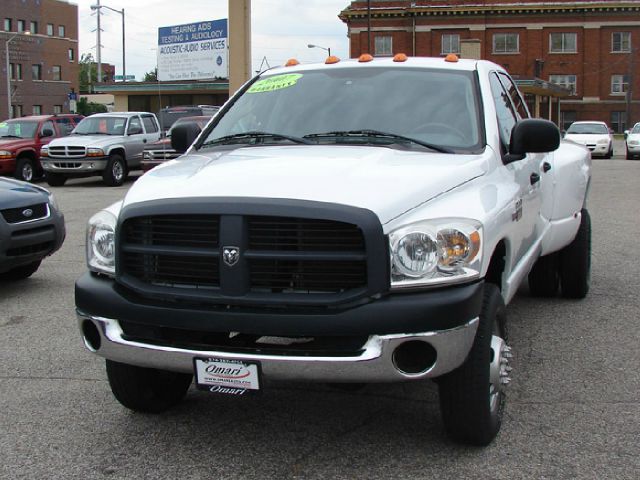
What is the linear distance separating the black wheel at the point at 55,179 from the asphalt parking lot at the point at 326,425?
15.6 metres

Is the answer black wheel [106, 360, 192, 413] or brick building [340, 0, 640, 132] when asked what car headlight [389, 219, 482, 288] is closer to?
black wheel [106, 360, 192, 413]

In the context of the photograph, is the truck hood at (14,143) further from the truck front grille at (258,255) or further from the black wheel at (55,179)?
the truck front grille at (258,255)

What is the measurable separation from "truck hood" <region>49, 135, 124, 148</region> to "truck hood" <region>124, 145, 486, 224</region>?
1689 centimetres

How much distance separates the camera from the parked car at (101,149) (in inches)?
795

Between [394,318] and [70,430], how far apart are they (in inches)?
74.6

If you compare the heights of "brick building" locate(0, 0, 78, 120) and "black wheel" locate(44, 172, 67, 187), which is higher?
"brick building" locate(0, 0, 78, 120)

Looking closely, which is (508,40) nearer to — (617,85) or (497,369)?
(617,85)

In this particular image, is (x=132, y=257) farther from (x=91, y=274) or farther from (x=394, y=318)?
(x=394, y=318)

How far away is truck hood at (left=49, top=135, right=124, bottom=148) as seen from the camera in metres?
20.4

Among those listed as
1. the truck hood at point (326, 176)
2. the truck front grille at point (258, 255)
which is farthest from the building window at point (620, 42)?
the truck front grille at point (258, 255)

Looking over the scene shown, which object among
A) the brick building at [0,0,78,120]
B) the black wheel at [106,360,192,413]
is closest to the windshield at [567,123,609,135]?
the black wheel at [106,360,192,413]

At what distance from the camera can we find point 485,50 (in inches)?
2731

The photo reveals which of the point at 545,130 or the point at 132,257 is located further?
the point at 545,130

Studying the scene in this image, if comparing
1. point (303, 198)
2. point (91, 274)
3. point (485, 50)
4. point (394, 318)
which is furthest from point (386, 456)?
point (485, 50)
